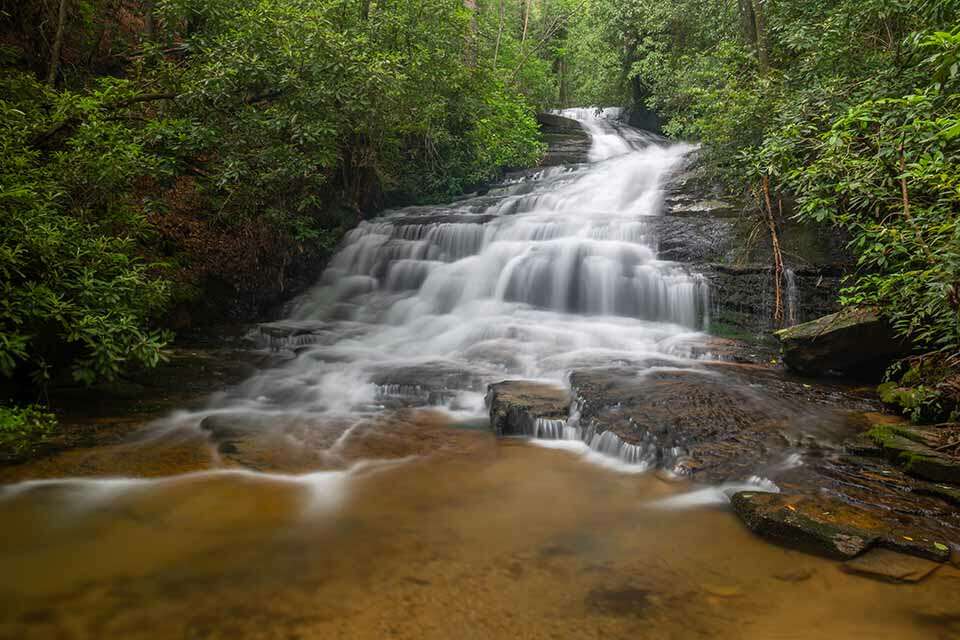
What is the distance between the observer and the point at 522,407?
5.40m

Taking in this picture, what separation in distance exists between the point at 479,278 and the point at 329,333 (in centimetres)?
315

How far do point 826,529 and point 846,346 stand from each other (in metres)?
3.99

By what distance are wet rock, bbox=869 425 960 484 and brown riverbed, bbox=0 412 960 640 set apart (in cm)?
119

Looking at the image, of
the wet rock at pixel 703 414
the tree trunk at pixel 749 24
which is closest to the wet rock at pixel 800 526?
the wet rock at pixel 703 414

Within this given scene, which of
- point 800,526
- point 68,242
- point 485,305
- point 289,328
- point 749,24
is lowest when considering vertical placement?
point 800,526

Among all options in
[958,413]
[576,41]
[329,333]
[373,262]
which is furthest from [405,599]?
[576,41]

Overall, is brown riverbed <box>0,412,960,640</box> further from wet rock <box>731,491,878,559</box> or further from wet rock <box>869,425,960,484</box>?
wet rock <box>869,425,960,484</box>

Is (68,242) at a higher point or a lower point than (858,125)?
lower

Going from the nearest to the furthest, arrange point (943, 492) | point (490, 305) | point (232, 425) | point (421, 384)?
point (943, 492) → point (232, 425) → point (421, 384) → point (490, 305)

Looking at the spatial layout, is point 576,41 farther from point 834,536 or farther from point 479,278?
point 834,536

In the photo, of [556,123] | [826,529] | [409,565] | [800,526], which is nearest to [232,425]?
[409,565]

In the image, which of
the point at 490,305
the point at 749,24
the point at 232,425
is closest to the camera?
the point at 232,425

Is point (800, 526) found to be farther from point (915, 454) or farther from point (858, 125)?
point (858, 125)

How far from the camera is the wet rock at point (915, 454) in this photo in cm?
383
